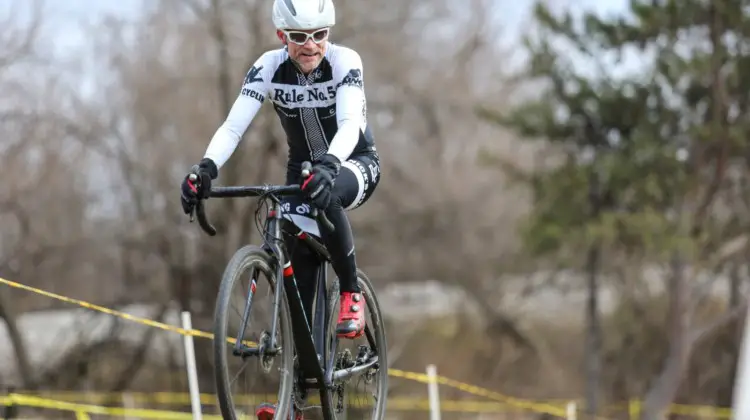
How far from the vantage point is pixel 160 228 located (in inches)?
894

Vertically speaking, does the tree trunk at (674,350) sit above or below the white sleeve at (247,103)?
below

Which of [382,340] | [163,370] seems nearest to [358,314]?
[382,340]

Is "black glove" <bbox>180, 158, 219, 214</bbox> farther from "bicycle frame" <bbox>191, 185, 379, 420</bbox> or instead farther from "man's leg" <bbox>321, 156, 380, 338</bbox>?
"man's leg" <bbox>321, 156, 380, 338</bbox>

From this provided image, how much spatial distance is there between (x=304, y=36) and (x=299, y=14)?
0.12 m

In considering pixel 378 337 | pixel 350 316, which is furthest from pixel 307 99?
pixel 378 337

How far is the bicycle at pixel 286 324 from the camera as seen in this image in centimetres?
425

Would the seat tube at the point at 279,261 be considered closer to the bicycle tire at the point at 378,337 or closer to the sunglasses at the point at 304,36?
the sunglasses at the point at 304,36

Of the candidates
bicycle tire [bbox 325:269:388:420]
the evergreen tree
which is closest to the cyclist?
bicycle tire [bbox 325:269:388:420]

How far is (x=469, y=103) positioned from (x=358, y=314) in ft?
70.7

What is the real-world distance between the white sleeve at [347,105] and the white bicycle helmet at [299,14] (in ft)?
0.96

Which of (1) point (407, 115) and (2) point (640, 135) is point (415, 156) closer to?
(1) point (407, 115)

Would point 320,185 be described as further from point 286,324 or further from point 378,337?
point 378,337

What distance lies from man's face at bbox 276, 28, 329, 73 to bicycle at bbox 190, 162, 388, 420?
54 cm

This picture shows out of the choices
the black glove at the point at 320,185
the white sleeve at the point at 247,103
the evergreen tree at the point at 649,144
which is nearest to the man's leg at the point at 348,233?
the black glove at the point at 320,185
